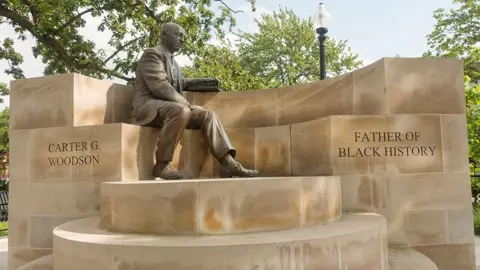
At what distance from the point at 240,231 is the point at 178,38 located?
4.28m

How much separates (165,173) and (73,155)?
1479 mm

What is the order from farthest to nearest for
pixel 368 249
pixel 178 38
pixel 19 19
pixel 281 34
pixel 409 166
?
1. pixel 281 34
2. pixel 19 19
3. pixel 178 38
4. pixel 409 166
5. pixel 368 249

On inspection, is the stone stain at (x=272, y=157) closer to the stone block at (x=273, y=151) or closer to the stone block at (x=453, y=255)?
the stone block at (x=273, y=151)

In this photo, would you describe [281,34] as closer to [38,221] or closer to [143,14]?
[143,14]

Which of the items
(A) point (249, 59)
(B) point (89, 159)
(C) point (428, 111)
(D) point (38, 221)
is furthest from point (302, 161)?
(A) point (249, 59)

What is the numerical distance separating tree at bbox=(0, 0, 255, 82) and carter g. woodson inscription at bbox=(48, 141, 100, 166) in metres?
8.49

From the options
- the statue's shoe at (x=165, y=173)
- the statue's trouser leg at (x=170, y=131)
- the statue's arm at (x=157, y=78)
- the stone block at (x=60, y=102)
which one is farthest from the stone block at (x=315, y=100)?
the stone block at (x=60, y=102)

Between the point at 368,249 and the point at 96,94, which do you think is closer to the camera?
the point at 368,249

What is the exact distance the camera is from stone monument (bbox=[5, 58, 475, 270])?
4.23m

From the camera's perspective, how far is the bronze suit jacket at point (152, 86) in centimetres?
684

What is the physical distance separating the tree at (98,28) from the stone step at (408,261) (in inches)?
459

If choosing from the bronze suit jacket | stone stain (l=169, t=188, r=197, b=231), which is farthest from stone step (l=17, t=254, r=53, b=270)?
the bronze suit jacket

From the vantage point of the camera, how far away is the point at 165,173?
6293 millimetres

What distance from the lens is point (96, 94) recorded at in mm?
7117
